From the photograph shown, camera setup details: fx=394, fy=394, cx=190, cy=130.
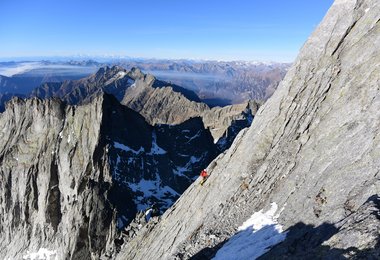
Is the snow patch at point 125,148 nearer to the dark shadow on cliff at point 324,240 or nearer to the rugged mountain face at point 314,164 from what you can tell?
the rugged mountain face at point 314,164

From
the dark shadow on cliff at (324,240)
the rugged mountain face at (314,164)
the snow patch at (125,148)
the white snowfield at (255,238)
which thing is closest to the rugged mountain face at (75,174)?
the snow patch at (125,148)

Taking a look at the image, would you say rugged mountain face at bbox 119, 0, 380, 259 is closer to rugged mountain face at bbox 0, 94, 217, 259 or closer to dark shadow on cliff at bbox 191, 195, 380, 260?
dark shadow on cliff at bbox 191, 195, 380, 260

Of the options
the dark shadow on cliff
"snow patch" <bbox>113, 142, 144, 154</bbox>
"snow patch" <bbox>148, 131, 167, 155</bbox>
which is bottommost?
"snow patch" <bbox>148, 131, 167, 155</bbox>

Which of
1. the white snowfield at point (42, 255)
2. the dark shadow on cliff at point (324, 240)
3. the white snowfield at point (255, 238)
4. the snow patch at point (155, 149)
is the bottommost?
the white snowfield at point (42, 255)

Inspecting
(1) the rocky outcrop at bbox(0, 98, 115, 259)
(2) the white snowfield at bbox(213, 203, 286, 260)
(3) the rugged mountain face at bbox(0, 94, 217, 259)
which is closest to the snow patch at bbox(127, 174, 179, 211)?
(3) the rugged mountain face at bbox(0, 94, 217, 259)

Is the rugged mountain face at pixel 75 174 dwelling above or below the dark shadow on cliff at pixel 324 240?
below

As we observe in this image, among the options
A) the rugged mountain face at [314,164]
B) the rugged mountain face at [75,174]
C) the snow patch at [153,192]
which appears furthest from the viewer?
the snow patch at [153,192]

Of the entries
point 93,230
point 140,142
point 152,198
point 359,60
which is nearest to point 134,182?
point 152,198

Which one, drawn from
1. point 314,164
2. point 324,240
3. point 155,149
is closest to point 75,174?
point 155,149
